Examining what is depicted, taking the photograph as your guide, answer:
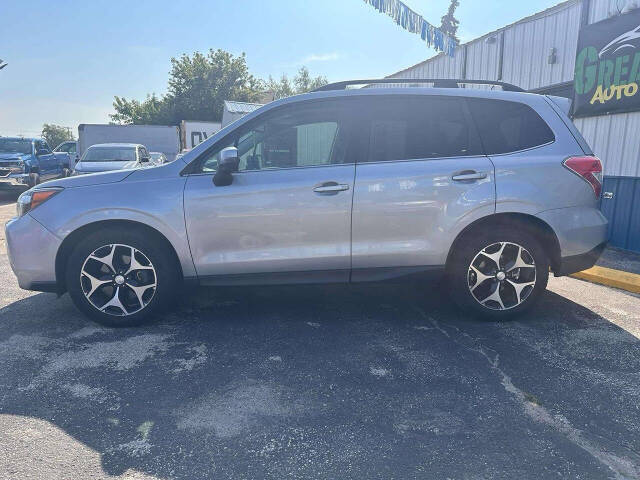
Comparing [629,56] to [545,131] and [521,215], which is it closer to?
[545,131]

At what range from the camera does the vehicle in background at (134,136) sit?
19.6 metres

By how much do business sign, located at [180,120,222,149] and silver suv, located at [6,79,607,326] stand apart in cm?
2054

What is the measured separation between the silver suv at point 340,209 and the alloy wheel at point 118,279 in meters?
0.01

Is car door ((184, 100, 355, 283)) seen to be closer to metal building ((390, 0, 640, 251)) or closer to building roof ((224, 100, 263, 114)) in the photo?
metal building ((390, 0, 640, 251))

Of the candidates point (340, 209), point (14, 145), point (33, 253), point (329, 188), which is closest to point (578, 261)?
point (340, 209)

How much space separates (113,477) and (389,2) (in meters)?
9.63

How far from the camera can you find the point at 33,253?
370 cm

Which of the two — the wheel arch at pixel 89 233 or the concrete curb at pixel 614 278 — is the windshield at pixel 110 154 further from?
the concrete curb at pixel 614 278

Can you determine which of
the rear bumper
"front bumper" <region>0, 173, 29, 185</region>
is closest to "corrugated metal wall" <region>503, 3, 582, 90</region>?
the rear bumper

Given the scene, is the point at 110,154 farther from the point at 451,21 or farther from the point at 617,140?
the point at 451,21

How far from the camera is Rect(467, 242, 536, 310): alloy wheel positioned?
3852 mm

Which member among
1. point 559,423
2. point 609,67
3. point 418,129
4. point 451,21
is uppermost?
point 451,21

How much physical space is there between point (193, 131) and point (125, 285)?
2150cm

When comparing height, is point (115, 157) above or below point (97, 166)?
above
